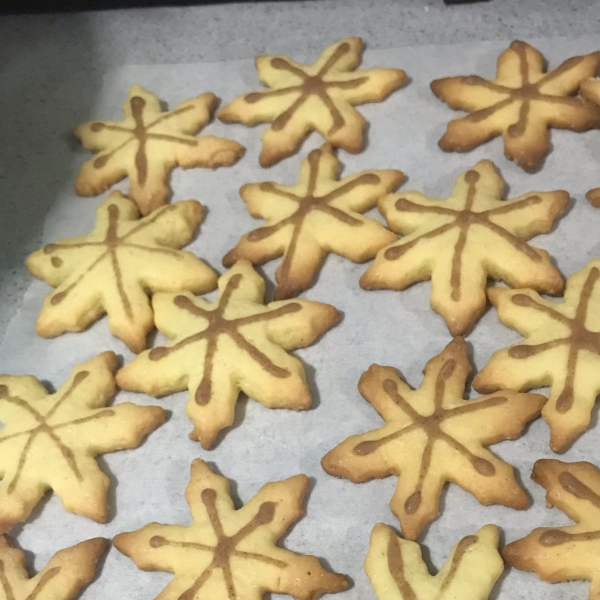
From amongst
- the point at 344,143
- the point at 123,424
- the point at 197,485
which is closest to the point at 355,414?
the point at 197,485

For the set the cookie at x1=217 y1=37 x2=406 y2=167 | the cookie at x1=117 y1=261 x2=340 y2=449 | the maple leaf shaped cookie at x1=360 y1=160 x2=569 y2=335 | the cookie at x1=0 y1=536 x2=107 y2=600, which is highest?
the cookie at x1=217 y1=37 x2=406 y2=167

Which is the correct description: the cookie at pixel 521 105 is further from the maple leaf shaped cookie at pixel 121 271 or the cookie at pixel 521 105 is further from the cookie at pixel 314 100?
the maple leaf shaped cookie at pixel 121 271

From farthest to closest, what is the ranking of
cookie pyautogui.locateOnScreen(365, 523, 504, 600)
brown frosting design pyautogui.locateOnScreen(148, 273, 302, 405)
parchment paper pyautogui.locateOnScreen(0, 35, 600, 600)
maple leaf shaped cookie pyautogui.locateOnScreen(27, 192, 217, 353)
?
maple leaf shaped cookie pyautogui.locateOnScreen(27, 192, 217, 353)
brown frosting design pyautogui.locateOnScreen(148, 273, 302, 405)
parchment paper pyautogui.locateOnScreen(0, 35, 600, 600)
cookie pyautogui.locateOnScreen(365, 523, 504, 600)

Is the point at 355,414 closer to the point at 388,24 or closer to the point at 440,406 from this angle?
the point at 440,406

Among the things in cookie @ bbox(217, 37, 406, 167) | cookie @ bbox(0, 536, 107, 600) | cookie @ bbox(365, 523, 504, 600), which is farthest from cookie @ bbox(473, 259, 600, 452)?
cookie @ bbox(0, 536, 107, 600)

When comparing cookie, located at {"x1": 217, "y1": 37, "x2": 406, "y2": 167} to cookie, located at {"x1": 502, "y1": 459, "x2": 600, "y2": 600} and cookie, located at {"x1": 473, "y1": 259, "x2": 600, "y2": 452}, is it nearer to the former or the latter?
cookie, located at {"x1": 473, "y1": 259, "x2": 600, "y2": 452}

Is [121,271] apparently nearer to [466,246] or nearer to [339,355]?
[339,355]
